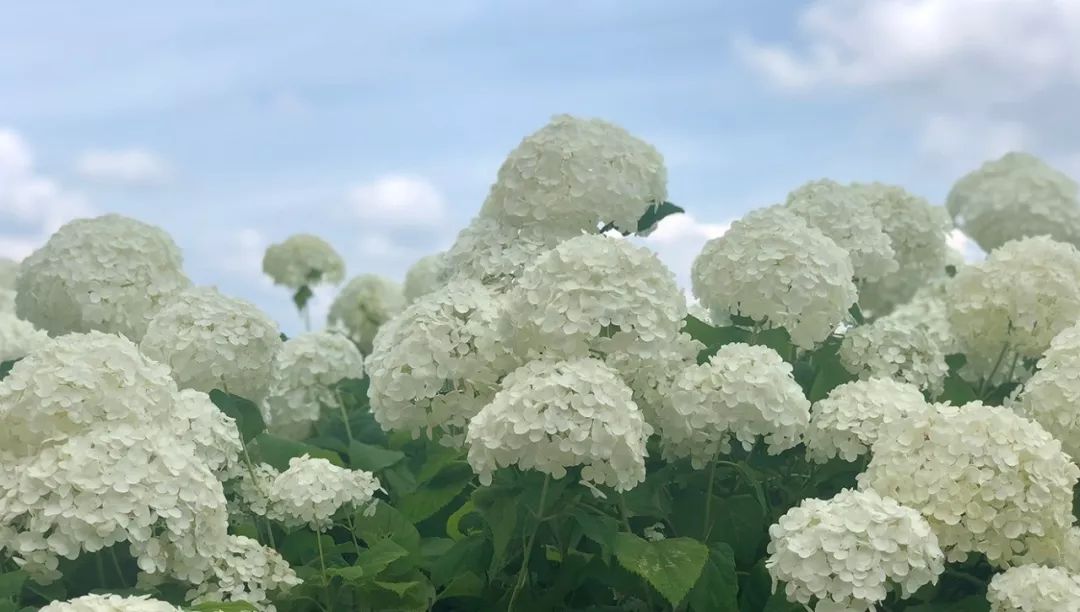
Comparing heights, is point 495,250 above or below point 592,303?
above

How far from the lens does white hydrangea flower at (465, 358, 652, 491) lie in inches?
113

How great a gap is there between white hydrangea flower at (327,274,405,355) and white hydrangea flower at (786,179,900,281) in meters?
5.53

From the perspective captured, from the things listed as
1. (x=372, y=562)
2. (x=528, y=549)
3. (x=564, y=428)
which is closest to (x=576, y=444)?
(x=564, y=428)

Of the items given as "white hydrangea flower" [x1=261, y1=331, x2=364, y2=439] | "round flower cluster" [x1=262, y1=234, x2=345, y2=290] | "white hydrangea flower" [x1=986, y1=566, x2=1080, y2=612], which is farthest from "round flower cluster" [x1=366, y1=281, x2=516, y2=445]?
"round flower cluster" [x1=262, y1=234, x2=345, y2=290]

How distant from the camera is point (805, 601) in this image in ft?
9.68

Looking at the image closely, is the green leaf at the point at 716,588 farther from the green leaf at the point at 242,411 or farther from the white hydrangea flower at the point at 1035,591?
the green leaf at the point at 242,411

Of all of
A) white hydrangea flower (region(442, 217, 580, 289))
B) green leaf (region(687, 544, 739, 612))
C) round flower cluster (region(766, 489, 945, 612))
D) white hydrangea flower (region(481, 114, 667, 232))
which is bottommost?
green leaf (region(687, 544, 739, 612))

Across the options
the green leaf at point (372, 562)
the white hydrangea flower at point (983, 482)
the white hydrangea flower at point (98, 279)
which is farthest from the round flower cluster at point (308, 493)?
the white hydrangea flower at point (983, 482)

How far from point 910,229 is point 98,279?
155 inches

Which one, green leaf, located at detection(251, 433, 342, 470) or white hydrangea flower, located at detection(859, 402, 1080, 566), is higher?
green leaf, located at detection(251, 433, 342, 470)

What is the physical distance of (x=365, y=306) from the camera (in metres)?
10.2

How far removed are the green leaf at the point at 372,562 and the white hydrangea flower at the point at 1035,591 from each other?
5.55 feet

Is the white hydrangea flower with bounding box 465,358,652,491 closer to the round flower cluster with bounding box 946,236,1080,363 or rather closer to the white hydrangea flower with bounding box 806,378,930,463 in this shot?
the white hydrangea flower with bounding box 806,378,930,463

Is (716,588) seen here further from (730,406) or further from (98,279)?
(98,279)
